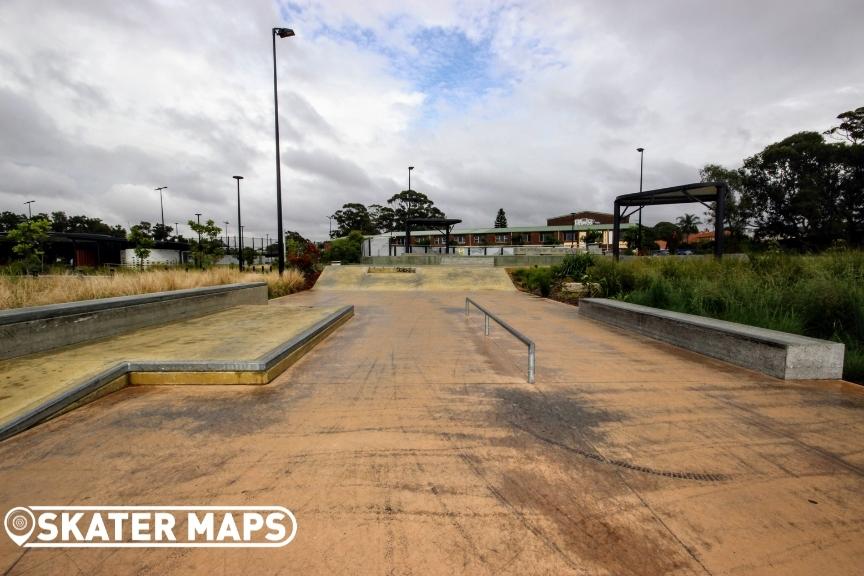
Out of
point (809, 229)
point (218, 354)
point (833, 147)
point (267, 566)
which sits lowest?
point (267, 566)

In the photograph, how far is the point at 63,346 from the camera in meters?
5.84

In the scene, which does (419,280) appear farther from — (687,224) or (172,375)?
(687,224)

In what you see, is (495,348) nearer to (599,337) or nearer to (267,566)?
(599,337)

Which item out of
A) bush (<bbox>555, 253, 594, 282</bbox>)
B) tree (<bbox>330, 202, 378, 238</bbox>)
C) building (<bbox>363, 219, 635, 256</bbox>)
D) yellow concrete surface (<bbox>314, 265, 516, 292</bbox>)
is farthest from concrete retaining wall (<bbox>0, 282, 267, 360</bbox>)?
tree (<bbox>330, 202, 378, 238</bbox>)

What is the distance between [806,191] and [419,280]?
3877 cm

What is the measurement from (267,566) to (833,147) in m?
52.2

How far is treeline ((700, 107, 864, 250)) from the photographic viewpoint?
119 ft

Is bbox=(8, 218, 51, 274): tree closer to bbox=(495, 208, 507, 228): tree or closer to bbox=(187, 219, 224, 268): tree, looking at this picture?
bbox=(187, 219, 224, 268): tree

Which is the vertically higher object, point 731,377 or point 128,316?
point 128,316

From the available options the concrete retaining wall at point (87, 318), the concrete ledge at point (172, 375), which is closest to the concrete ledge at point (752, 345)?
the concrete ledge at point (172, 375)

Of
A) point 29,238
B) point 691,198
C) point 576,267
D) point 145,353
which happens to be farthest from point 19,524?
point 29,238

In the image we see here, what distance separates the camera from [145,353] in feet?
17.7

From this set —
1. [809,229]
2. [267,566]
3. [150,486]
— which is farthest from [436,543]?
[809,229]

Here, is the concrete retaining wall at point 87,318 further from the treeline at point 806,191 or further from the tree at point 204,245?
the treeline at point 806,191
